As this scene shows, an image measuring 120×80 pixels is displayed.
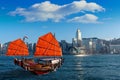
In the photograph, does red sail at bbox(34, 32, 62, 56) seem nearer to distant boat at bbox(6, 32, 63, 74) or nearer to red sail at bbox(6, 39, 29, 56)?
distant boat at bbox(6, 32, 63, 74)

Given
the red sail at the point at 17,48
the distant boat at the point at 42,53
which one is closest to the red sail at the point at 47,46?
the distant boat at the point at 42,53

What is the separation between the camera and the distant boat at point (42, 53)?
6466cm

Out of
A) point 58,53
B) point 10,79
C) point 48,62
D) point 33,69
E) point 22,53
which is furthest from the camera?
point 22,53

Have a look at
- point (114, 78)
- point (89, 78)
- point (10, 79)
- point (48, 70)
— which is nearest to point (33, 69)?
point (48, 70)

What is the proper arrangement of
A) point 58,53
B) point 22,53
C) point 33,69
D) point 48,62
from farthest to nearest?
point 22,53
point 58,53
point 48,62
point 33,69

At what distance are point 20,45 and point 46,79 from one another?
80.4 feet

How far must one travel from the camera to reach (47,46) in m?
71.8

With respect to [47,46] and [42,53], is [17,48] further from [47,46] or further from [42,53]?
[47,46]

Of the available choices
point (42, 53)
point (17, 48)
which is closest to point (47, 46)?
point (42, 53)

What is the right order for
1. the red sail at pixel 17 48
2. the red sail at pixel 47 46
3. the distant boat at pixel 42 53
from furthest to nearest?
1. the red sail at pixel 17 48
2. the red sail at pixel 47 46
3. the distant boat at pixel 42 53

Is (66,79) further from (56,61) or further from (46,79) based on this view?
(56,61)

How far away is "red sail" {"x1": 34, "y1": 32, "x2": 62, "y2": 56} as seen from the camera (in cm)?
7062

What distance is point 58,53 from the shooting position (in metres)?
73.9

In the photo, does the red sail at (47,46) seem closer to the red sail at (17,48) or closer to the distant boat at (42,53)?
the distant boat at (42,53)
